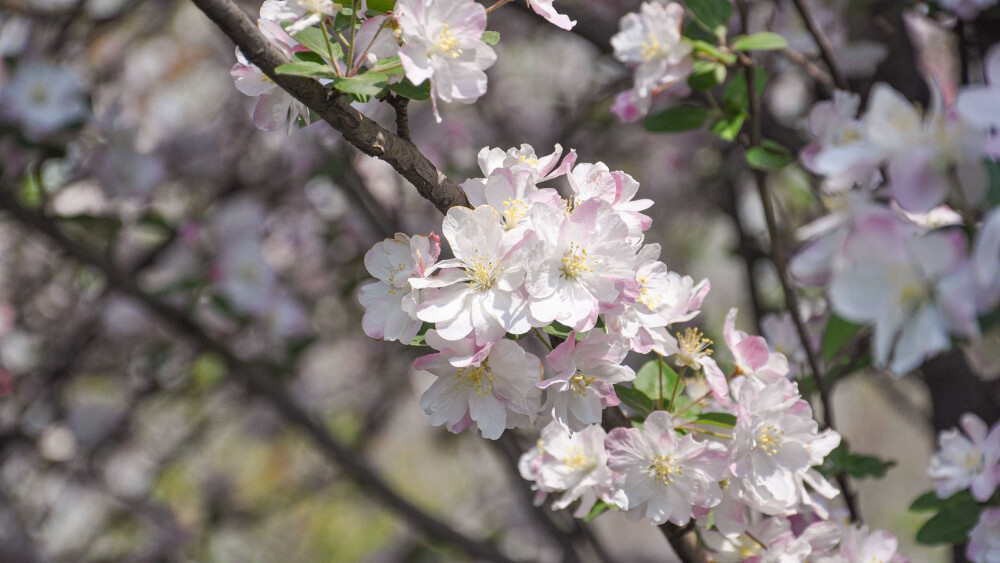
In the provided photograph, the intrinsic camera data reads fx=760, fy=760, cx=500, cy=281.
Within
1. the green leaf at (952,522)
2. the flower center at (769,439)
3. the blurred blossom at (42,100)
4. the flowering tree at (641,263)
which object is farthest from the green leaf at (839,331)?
the blurred blossom at (42,100)

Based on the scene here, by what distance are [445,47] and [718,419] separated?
0.54 meters

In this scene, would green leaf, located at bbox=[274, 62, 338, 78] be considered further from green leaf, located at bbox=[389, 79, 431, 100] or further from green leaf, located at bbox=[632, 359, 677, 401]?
green leaf, located at bbox=[632, 359, 677, 401]

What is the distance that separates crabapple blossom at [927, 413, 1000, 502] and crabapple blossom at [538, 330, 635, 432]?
0.48 metres

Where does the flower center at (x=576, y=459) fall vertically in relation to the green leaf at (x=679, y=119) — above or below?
below

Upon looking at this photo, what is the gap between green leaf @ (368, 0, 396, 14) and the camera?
81 cm

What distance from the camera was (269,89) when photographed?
847 millimetres

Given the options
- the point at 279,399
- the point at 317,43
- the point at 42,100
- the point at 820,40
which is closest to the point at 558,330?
the point at 317,43

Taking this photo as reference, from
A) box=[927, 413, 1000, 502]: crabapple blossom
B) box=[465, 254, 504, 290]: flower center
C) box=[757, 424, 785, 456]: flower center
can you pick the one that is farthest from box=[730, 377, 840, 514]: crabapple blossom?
box=[465, 254, 504, 290]: flower center

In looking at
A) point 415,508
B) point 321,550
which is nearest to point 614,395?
point 415,508

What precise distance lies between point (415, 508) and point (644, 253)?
1.29 m

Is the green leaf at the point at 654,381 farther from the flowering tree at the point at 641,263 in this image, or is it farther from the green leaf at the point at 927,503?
the green leaf at the point at 927,503

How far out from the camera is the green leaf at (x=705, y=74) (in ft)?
3.50

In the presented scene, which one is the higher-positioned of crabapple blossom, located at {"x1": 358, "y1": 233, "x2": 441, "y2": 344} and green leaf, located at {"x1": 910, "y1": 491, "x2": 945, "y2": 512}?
crabapple blossom, located at {"x1": 358, "y1": 233, "x2": 441, "y2": 344}

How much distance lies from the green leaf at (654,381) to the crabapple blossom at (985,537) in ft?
1.23
